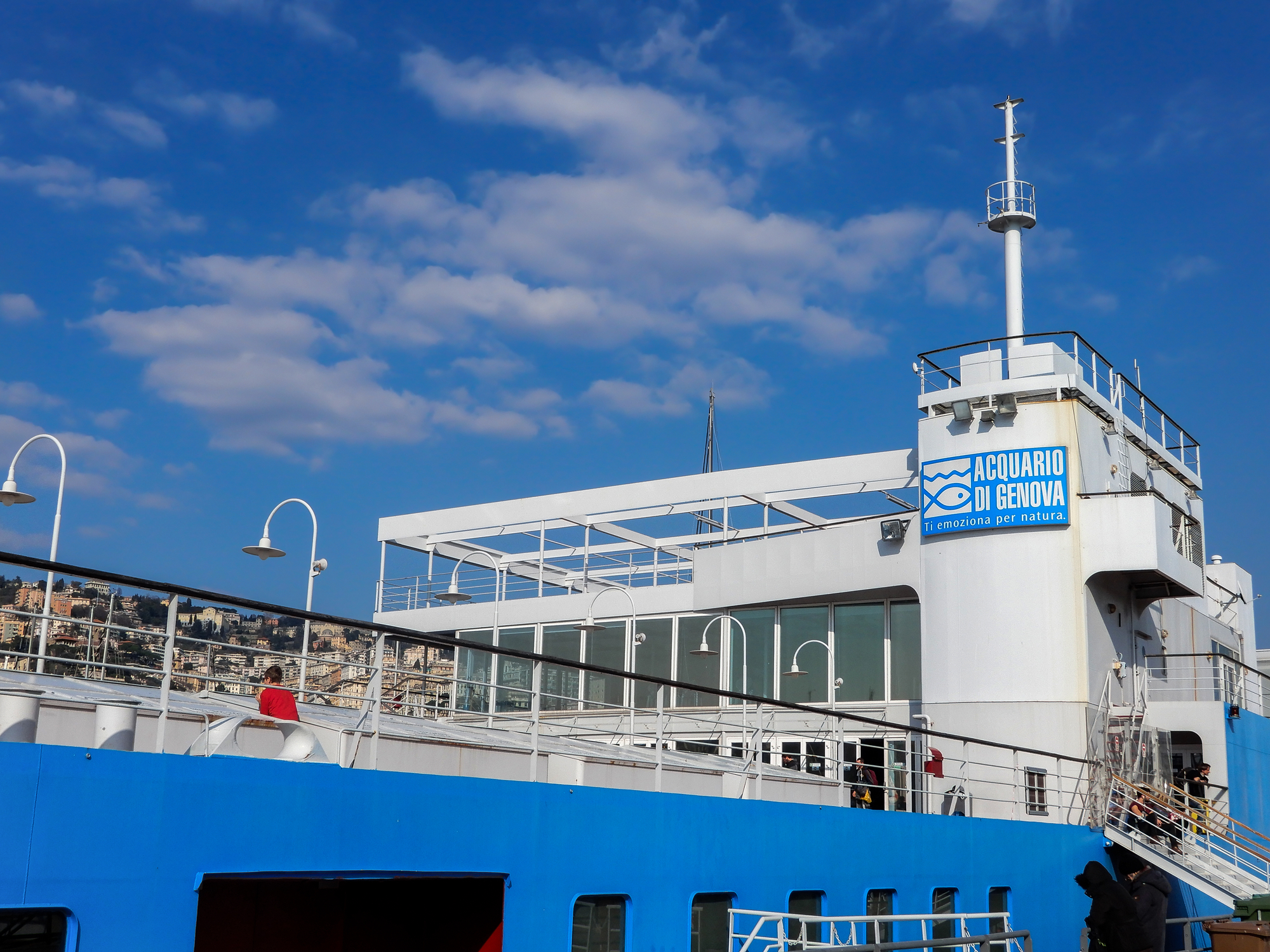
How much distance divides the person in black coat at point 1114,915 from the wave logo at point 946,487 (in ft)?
44.5

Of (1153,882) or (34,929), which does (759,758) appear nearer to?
(1153,882)

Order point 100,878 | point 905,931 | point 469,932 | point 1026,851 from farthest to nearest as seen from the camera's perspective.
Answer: point 1026,851 < point 905,931 < point 469,932 < point 100,878

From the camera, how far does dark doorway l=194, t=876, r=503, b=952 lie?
12.2 metres

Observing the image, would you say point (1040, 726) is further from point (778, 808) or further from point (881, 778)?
point (778, 808)

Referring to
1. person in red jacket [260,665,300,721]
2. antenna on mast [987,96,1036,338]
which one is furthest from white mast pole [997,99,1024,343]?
person in red jacket [260,665,300,721]

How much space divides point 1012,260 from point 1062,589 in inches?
355

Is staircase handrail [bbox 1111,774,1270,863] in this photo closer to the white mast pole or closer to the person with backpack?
the person with backpack

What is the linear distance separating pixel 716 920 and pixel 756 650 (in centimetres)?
1563

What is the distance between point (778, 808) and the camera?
1544 centimetres

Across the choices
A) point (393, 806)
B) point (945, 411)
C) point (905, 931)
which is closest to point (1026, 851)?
point (905, 931)

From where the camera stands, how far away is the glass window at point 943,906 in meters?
18.2

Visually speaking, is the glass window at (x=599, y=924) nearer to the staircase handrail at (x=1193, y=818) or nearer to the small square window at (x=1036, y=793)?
the staircase handrail at (x=1193, y=818)

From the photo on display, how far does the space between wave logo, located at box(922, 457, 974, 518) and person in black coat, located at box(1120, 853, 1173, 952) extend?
42.6 ft

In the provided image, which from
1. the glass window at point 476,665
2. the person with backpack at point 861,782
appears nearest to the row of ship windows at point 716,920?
the person with backpack at point 861,782
